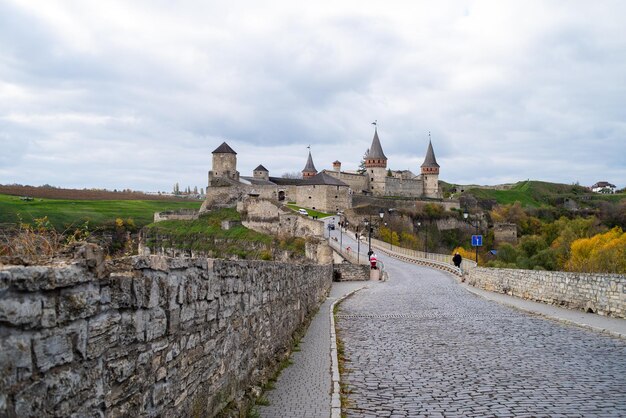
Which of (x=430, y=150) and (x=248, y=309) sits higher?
(x=430, y=150)

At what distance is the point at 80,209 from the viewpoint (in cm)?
6675

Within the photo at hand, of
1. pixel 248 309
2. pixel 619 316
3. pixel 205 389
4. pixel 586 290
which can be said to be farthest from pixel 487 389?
pixel 586 290

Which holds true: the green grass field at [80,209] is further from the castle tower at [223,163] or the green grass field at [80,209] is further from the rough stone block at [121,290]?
the rough stone block at [121,290]

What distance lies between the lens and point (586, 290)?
16984 millimetres

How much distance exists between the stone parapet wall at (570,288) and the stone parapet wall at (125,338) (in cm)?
1213

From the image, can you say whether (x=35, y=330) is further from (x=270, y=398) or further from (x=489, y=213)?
(x=489, y=213)

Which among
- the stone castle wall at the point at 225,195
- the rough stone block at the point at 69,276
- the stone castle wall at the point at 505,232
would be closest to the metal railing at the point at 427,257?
the stone castle wall at the point at 225,195

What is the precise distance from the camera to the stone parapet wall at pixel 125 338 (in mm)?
2688

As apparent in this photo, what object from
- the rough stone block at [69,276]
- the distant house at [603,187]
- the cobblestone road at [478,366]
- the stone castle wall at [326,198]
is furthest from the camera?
the distant house at [603,187]

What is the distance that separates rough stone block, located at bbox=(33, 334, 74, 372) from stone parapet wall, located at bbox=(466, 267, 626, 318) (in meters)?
15.1

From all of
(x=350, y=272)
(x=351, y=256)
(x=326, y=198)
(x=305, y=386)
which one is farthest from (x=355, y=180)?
(x=305, y=386)

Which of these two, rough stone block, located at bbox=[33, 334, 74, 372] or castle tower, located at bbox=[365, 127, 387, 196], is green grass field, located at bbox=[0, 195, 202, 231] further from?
castle tower, located at bbox=[365, 127, 387, 196]

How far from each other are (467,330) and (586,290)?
519 cm

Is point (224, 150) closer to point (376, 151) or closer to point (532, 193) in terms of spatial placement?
point (376, 151)
